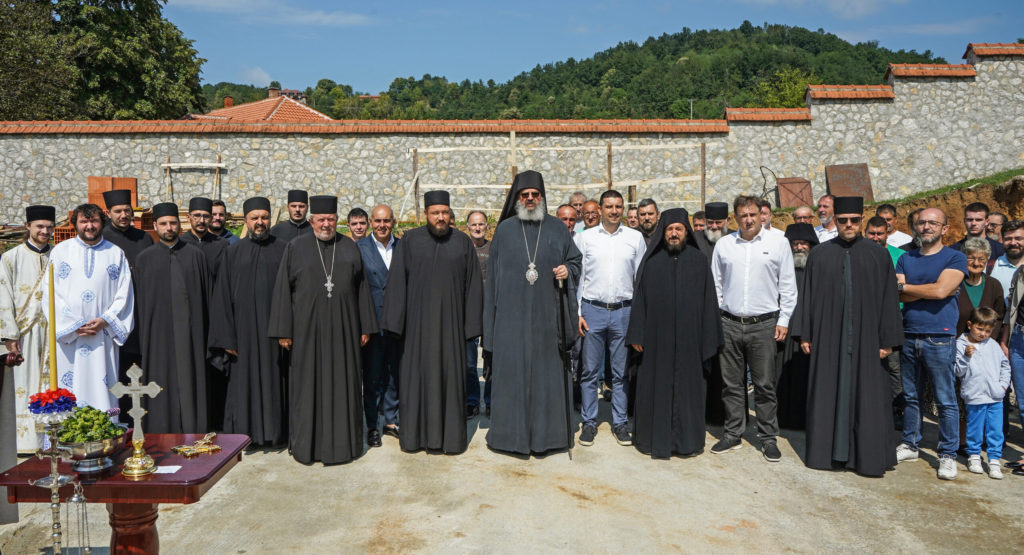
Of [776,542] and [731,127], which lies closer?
[776,542]

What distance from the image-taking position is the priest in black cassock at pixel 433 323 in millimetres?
6027

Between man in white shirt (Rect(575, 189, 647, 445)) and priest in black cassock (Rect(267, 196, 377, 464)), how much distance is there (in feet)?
6.09

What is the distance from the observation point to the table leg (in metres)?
3.46

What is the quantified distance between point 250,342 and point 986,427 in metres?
5.77

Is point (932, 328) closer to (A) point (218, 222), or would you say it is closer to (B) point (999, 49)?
(A) point (218, 222)

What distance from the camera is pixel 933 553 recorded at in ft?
13.7

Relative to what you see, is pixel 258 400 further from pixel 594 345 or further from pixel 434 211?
pixel 594 345

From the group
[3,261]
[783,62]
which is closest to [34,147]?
[3,261]

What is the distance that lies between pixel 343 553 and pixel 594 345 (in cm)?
291

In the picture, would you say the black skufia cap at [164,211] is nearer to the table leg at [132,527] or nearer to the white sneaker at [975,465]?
the table leg at [132,527]

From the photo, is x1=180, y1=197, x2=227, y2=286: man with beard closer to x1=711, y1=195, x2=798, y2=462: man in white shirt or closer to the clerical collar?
the clerical collar

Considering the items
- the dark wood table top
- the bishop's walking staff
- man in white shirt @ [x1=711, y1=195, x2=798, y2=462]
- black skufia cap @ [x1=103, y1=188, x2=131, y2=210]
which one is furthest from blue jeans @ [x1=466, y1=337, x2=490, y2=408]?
the dark wood table top

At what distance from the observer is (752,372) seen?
19.5 ft

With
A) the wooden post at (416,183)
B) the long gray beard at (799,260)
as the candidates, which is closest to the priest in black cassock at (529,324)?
the long gray beard at (799,260)
